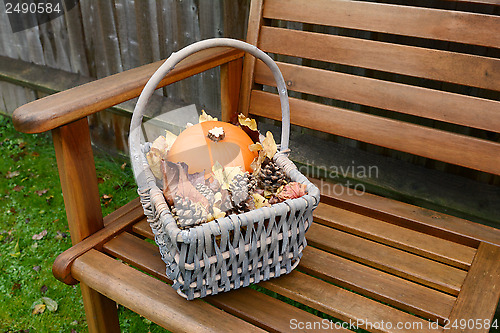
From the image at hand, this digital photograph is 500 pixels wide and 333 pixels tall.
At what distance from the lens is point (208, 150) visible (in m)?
1.11

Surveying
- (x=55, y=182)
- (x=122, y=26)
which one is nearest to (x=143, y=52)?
(x=122, y=26)

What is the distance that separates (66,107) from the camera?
1.02 meters

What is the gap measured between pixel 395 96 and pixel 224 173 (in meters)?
0.64

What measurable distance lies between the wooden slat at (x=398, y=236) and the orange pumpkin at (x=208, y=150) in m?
0.31

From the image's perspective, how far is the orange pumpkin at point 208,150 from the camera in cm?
110

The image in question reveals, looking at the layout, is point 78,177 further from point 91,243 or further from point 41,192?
point 41,192

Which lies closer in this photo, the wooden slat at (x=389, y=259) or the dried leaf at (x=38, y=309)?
the wooden slat at (x=389, y=259)

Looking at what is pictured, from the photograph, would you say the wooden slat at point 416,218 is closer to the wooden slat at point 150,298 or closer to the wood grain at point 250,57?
→ the wood grain at point 250,57

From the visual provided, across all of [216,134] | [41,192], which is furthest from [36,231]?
[216,134]

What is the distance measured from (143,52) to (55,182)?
0.88 m

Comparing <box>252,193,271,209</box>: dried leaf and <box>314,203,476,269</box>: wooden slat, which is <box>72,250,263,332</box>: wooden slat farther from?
<box>314,203,476,269</box>: wooden slat

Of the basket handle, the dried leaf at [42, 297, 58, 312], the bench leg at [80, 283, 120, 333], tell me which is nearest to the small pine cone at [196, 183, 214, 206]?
the basket handle

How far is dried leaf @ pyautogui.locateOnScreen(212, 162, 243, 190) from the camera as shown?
99 cm

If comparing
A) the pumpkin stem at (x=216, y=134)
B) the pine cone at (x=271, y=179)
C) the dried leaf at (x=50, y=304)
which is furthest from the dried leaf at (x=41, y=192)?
the pine cone at (x=271, y=179)
